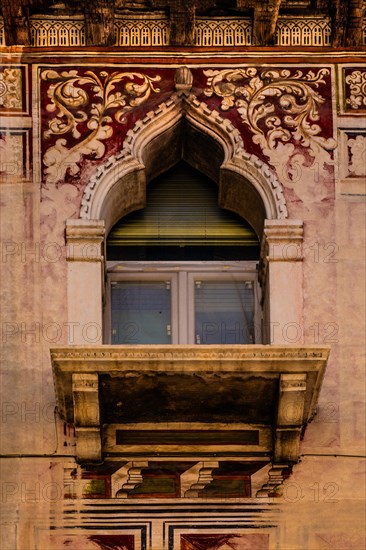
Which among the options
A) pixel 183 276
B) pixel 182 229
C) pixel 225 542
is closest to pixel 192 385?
pixel 225 542

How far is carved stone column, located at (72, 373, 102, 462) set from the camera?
16.4 m

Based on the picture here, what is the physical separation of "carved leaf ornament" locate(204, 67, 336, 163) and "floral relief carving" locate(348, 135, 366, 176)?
16 centimetres

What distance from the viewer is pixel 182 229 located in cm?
1852

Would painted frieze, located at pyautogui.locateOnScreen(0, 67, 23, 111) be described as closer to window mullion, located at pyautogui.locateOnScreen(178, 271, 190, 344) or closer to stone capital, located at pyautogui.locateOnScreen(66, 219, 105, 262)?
stone capital, located at pyautogui.locateOnScreen(66, 219, 105, 262)

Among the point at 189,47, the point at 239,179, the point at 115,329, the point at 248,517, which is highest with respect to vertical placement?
the point at 189,47

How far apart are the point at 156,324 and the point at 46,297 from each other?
1.06 meters

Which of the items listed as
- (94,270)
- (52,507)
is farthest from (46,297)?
(52,507)

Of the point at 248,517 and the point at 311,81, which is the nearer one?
the point at 248,517

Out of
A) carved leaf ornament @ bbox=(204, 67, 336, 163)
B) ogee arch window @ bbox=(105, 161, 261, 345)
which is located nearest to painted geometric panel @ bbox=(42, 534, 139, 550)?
ogee arch window @ bbox=(105, 161, 261, 345)

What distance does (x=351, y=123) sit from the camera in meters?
18.3

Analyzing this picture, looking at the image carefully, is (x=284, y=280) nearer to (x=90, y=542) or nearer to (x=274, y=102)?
(x=274, y=102)

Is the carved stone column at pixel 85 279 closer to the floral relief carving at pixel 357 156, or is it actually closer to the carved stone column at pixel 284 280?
the carved stone column at pixel 284 280

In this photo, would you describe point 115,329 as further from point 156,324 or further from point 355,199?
point 355,199

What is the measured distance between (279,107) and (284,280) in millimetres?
1659
